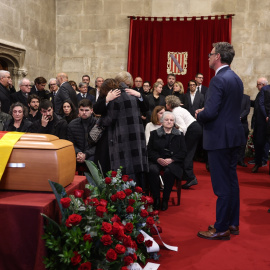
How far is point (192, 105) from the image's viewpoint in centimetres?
743

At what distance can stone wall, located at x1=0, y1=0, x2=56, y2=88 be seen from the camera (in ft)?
24.4

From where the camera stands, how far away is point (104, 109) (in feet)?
10.7

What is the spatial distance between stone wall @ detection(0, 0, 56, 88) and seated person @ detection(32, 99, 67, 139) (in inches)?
130

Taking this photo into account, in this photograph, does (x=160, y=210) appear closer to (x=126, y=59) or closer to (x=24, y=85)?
(x=24, y=85)

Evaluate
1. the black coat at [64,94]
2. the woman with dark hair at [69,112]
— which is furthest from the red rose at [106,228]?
the black coat at [64,94]

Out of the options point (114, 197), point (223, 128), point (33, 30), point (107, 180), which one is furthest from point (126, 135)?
point (33, 30)

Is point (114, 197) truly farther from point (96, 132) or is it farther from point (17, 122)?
point (17, 122)

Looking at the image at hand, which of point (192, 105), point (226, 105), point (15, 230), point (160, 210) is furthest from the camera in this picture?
point (192, 105)

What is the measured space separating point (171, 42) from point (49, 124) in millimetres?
5635

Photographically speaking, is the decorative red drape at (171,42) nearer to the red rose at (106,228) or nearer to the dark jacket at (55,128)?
the dark jacket at (55,128)

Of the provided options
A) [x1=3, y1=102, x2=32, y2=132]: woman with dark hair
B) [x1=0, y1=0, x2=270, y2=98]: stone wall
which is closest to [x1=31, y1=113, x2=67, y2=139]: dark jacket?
[x1=3, y1=102, x2=32, y2=132]: woman with dark hair

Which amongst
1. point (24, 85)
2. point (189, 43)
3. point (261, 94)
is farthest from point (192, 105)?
point (24, 85)

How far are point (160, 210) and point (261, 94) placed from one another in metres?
3.32

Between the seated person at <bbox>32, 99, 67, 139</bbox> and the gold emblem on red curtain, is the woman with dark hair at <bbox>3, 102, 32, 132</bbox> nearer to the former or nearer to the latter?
the seated person at <bbox>32, 99, 67, 139</bbox>
